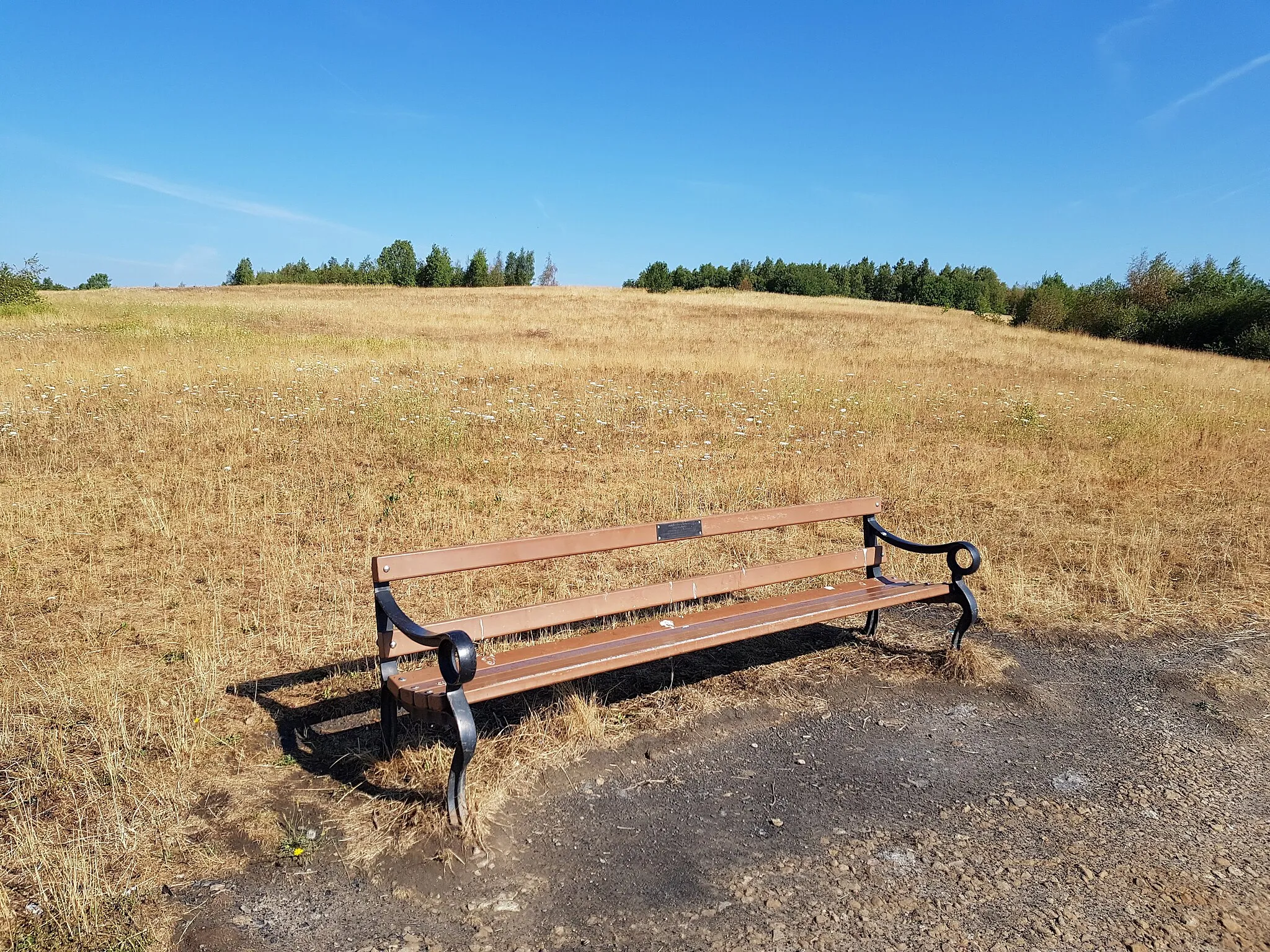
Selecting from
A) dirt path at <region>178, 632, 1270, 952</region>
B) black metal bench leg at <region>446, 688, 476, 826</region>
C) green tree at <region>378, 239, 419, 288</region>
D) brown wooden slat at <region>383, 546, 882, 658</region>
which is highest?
green tree at <region>378, 239, 419, 288</region>

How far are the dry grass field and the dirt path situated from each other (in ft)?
1.04

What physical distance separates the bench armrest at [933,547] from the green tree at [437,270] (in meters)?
79.8

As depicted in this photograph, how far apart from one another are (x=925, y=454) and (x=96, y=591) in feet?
31.5

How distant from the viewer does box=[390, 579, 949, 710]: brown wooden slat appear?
342 cm

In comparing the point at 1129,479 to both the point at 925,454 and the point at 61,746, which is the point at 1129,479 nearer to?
the point at 925,454

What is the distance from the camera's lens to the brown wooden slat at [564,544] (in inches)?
142

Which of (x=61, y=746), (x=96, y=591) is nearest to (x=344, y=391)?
(x=96, y=591)

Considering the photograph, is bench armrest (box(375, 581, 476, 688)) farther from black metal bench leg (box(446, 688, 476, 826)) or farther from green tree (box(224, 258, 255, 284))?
green tree (box(224, 258, 255, 284))

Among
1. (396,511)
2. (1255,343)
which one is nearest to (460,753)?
(396,511)

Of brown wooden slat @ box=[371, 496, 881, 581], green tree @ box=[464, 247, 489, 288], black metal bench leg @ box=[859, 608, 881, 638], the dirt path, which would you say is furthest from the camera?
green tree @ box=[464, 247, 489, 288]

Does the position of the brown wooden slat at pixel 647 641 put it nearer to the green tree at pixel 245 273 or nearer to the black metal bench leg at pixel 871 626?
the black metal bench leg at pixel 871 626

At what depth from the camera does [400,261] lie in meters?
94.9

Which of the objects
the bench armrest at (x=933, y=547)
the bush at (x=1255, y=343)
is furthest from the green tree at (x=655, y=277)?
the bench armrest at (x=933, y=547)

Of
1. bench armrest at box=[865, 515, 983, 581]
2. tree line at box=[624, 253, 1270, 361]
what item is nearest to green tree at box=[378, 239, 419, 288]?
tree line at box=[624, 253, 1270, 361]
